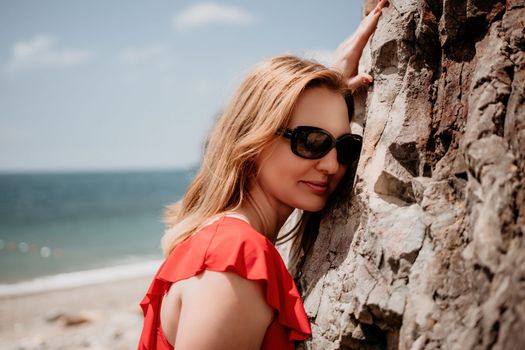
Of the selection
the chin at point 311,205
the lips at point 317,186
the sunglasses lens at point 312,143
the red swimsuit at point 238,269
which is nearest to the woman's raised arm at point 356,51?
the sunglasses lens at point 312,143

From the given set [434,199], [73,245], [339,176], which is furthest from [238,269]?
[73,245]

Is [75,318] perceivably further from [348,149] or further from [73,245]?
[73,245]

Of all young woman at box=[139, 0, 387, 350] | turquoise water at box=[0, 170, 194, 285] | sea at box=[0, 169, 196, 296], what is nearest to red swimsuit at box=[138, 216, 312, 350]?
young woman at box=[139, 0, 387, 350]

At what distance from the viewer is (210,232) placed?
2.06 meters

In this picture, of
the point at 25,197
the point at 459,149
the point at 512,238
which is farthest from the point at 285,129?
the point at 25,197

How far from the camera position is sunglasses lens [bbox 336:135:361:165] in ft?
8.03

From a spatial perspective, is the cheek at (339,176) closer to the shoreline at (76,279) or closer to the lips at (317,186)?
the lips at (317,186)

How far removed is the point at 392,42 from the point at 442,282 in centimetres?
138

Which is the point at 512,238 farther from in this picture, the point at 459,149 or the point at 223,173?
the point at 223,173

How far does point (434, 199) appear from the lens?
178 cm

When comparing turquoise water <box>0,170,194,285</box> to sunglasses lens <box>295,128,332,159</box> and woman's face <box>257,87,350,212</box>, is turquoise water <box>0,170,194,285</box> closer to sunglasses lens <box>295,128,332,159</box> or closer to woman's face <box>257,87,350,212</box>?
woman's face <box>257,87,350,212</box>

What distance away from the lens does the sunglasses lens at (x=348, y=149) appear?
2.45 meters

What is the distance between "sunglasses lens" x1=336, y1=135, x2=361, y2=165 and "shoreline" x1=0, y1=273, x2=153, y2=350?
7392 mm

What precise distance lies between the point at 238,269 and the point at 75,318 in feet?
33.3
